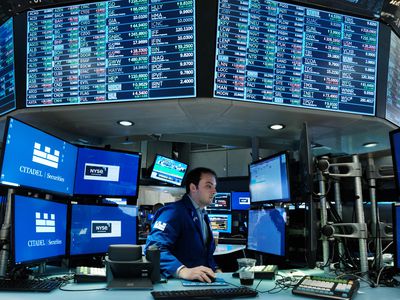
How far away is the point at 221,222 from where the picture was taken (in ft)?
19.2

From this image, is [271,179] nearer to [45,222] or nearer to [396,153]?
[396,153]

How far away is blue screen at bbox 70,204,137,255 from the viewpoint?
2.31 meters

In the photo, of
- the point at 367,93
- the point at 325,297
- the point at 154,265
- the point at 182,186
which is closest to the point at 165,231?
the point at 154,265

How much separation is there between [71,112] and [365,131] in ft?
7.77

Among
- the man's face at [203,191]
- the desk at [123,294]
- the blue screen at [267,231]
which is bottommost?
the desk at [123,294]

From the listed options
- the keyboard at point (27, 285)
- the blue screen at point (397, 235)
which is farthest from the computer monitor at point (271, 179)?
the keyboard at point (27, 285)

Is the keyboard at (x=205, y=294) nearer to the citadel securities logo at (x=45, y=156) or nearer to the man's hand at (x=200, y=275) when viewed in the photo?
the man's hand at (x=200, y=275)

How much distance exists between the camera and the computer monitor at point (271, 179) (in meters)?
2.40

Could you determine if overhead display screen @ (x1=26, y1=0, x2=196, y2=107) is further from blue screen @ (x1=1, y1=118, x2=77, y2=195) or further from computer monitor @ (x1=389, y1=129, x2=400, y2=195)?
computer monitor @ (x1=389, y1=129, x2=400, y2=195)

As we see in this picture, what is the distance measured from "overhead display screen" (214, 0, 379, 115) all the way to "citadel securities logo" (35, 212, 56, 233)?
4.18 feet

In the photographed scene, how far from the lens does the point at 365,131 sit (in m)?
3.21

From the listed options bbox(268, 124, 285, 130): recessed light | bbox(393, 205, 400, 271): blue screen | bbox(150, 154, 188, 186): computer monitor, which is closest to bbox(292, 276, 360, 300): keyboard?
bbox(393, 205, 400, 271): blue screen

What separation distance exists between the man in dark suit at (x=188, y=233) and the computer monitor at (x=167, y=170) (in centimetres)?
354

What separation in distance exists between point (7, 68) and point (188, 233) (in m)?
1.90
